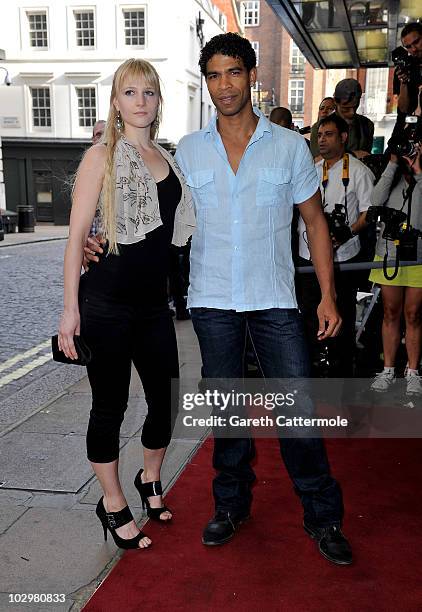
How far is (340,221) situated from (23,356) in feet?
11.6

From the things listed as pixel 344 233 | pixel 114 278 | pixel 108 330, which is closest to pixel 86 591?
pixel 108 330

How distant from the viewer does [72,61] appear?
89.7 ft

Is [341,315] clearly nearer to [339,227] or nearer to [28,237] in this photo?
[339,227]

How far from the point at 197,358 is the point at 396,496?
294cm

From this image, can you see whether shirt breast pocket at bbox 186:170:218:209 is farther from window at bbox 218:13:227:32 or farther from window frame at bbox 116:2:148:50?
window at bbox 218:13:227:32

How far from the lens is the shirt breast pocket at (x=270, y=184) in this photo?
2561 mm

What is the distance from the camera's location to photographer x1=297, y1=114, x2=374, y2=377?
14.3ft

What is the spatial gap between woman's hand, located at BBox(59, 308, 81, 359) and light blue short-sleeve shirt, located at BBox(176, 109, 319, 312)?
528 mm

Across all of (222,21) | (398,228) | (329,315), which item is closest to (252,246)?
(329,315)

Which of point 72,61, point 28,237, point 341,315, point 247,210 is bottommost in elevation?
point 28,237

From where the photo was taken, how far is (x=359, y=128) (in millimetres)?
5797

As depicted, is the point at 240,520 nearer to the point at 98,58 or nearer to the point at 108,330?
the point at 108,330

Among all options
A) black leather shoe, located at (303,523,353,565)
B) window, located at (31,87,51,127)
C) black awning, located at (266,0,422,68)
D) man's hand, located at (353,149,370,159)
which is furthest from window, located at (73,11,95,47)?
black leather shoe, located at (303,523,353,565)

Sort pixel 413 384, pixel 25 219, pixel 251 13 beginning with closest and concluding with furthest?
1. pixel 413 384
2. pixel 25 219
3. pixel 251 13
